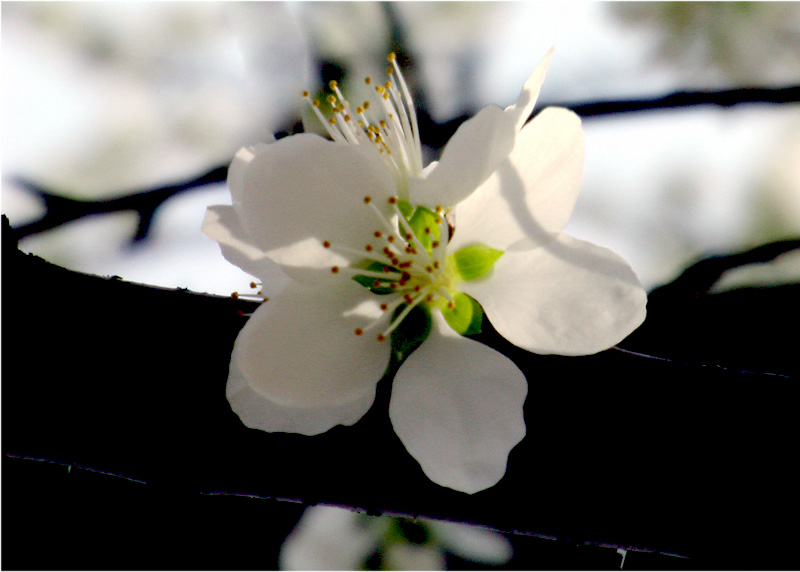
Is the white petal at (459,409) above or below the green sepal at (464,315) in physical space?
below

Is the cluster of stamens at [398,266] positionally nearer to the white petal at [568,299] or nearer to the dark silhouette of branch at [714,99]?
the white petal at [568,299]

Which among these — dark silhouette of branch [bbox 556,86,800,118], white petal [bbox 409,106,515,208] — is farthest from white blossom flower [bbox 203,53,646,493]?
dark silhouette of branch [bbox 556,86,800,118]

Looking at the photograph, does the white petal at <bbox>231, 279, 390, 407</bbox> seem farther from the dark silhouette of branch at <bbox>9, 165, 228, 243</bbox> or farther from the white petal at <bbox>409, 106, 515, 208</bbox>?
the dark silhouette of branch at <bbox>9, 165, 228, 243</bbox>

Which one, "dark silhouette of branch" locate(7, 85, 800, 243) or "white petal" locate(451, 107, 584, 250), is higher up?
"white petal" locate(451, 107, 584, 250)


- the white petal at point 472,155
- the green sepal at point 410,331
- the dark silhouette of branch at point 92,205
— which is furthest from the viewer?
the dark silhouette of branch at point 92,205

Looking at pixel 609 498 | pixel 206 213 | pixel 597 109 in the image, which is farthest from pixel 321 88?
pixel 609 498

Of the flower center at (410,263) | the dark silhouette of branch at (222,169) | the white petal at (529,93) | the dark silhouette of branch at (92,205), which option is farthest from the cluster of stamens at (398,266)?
the dark silhouette of branch at (92,205)
